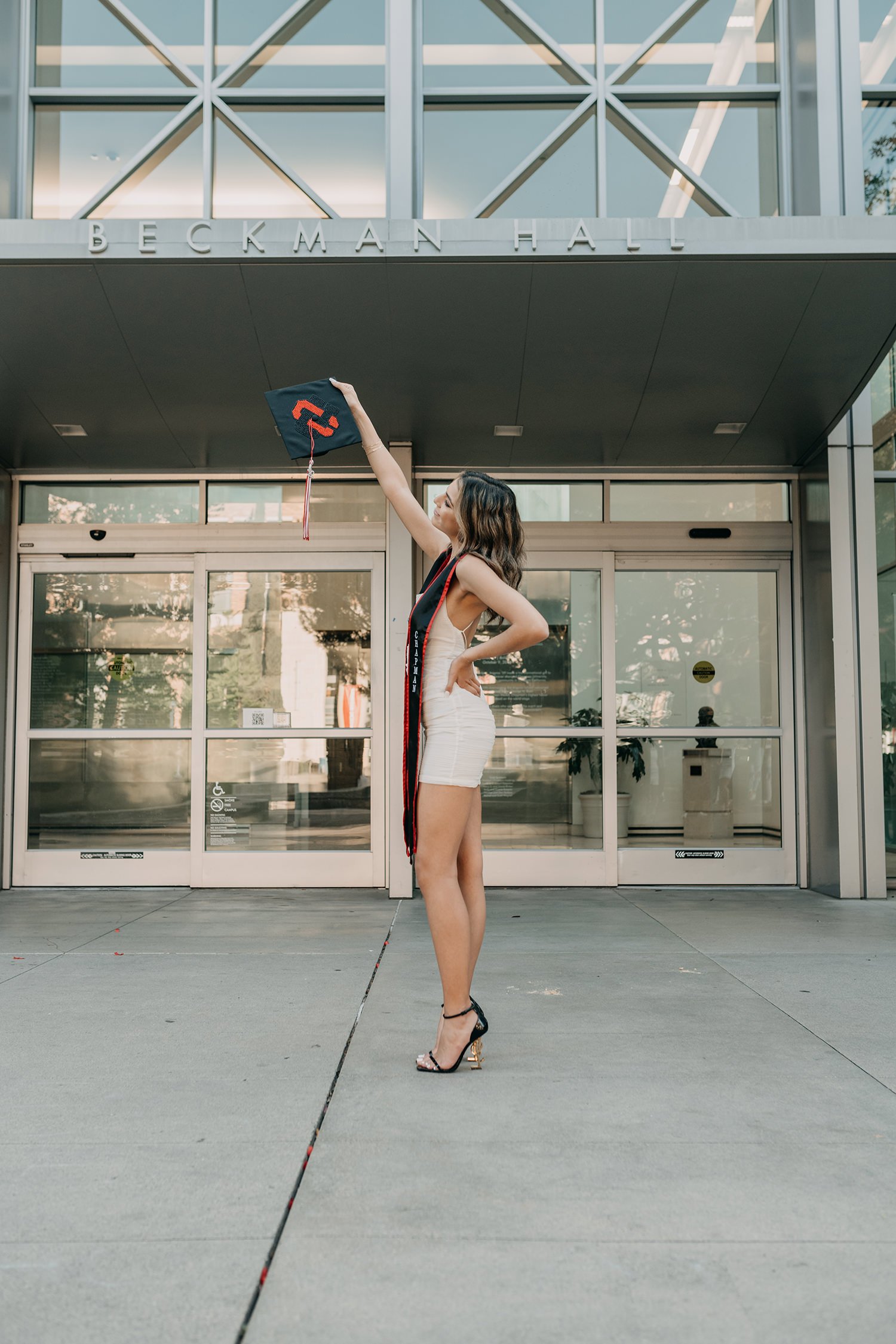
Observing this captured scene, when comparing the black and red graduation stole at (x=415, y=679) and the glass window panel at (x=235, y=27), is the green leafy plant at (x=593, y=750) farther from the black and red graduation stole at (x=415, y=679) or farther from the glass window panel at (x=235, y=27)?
the glass window panel at (x=235, y=27)

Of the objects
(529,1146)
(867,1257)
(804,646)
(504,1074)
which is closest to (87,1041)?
(504,1074)

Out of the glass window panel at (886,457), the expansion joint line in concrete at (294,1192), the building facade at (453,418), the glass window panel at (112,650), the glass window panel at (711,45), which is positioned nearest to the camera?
the expansion joint line in concrete at (294,1192)

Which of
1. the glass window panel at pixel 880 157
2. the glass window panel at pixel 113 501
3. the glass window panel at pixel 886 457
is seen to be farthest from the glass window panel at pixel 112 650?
the glass window panel at pixel 880 157

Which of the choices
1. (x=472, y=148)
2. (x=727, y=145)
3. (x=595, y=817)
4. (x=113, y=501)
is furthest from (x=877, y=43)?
(x=113, y=501)

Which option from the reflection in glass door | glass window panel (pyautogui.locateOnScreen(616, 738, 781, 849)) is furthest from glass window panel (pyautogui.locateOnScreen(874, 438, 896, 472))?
glass window panel (pyautogui.locateOnScreen(616, 738, 781, 849))

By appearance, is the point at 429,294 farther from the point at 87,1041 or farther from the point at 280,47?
the point at 87,1041

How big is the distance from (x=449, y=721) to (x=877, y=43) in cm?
663

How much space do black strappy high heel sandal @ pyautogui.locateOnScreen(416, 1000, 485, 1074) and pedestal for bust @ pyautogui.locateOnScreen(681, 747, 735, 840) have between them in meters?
4.70

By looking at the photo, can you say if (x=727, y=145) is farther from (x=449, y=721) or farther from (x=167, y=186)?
(x=449, y=721)

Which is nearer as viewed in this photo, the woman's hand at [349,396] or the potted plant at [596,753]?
the woman's hand at [349,396]

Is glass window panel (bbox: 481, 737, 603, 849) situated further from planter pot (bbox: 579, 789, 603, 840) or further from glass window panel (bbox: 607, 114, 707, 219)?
glass window panel (bbox: 607, 114, 707, 219)

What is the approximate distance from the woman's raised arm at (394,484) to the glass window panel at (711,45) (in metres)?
4.76

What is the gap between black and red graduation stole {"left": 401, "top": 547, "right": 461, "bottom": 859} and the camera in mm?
3326

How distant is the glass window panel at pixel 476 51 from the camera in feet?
22.6
